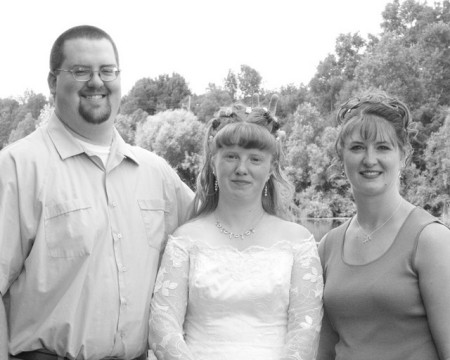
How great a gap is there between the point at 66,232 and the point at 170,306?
67 centimetres

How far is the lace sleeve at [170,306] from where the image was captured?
3.37m

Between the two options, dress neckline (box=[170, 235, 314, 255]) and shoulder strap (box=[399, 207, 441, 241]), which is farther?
dress neckline (box=[170, 235, 314, 255])

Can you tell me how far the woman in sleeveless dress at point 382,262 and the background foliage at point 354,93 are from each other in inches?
871

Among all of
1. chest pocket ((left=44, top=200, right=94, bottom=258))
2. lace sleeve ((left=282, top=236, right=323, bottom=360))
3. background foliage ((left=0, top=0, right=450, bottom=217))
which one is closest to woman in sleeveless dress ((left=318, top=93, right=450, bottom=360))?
lace sleeve ((left=282, top=236, right=323, bottom=360))

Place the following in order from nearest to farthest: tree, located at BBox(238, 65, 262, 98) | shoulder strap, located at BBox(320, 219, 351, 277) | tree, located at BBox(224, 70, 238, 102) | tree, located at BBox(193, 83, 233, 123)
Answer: shoulder strap, located at BBox(320, 219, 351, 277) → tree, located at BBox(238, 65, 262, 98) → tree, located at BBox(193, 83, 233, 123) → tree, located at BBox(224, 70, 238, 102)

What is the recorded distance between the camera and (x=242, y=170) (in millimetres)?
3605

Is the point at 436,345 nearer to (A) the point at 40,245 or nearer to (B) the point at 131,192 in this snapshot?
(B) the point at 131,192

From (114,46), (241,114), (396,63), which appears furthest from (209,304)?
(396,63)

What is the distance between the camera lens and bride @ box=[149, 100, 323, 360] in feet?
→ 11.3

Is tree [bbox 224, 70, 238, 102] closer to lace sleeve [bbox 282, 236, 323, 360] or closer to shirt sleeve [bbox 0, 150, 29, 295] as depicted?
lace sleeve [bbox 282, 236, 323, 360]

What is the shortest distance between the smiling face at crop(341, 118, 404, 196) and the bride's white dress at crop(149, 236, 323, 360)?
538mm

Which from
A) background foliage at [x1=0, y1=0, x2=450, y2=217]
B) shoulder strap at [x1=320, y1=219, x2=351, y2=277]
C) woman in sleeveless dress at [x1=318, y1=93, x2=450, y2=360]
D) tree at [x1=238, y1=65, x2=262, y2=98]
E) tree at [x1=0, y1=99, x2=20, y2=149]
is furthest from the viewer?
tree at [x1=0, y1=99, x2=20, y2=149]

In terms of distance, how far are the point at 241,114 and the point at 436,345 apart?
1.64 m

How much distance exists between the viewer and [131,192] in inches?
144
